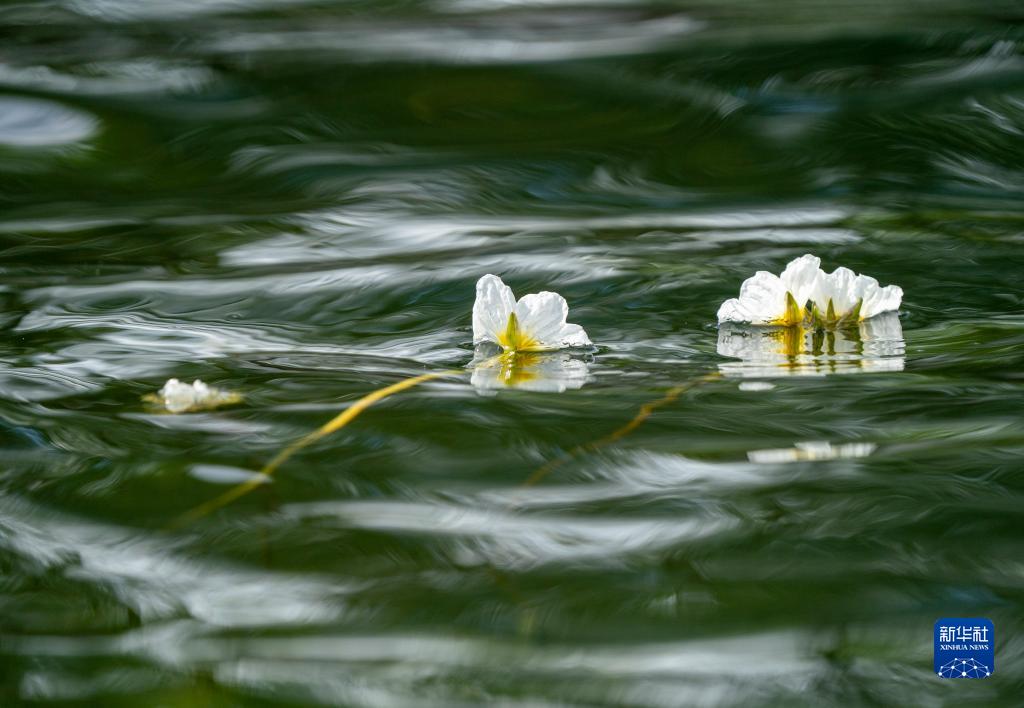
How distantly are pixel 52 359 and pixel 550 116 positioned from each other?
1424 mm

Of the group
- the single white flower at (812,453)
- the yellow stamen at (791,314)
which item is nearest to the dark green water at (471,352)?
the single white flower at (812,453)

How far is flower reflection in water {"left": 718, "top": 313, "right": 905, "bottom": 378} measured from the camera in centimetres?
139

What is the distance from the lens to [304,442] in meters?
1.19

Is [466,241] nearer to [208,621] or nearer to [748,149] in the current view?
[748,149]

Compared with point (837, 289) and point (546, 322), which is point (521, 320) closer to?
point (546, 322)

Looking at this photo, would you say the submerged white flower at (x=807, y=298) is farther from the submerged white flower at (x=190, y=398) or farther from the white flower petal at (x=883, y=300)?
the submerged white flower at (x=190, y=398)

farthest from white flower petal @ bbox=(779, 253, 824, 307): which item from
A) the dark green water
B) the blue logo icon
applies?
the blue logo icon

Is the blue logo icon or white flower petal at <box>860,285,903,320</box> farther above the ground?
white flower petal at <box>860,285,903,320</box>

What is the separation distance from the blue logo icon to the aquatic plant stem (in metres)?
0.39

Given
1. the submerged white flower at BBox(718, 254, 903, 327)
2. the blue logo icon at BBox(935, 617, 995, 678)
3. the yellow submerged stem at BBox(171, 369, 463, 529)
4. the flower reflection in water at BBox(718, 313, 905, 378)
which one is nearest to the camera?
the blue logo icon at BBox(935, 617, 995, 678)

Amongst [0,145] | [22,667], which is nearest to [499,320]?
[22,667]

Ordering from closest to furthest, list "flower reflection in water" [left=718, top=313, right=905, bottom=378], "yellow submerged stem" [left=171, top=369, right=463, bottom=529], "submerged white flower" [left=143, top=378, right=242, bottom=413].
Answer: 1. "yellow submerged stem" [left=171, top=369, right=463, bottom=529]
2. "submerged white flower" [left=143, top=378, right=242, bottom=413]
3. "flower reflection in water" [left=718, top=313, right=905, bottom=378]

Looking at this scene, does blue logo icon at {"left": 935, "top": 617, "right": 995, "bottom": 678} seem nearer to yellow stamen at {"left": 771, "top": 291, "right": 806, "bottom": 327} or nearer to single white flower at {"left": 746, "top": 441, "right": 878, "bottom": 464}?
single white flower at {"left": 746, "top": 441, "right": 878, "bottom": 464}

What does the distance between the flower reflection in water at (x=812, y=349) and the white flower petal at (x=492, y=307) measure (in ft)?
0.90
